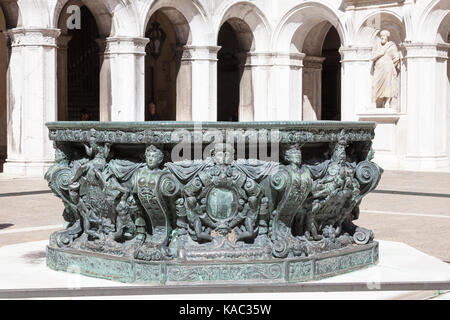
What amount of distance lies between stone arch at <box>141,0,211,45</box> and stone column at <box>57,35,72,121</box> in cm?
340

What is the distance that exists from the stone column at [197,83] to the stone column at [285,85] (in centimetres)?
211

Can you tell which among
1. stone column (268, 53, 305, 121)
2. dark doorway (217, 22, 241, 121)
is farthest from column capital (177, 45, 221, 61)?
dark doorway (217, 22, 241, 121)

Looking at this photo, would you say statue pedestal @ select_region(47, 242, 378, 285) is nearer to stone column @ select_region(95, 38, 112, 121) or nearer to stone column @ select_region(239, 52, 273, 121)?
stone column @ select_region(95, 38, 112, 121)

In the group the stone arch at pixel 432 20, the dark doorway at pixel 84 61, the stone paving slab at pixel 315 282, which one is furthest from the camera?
the dark doorway at pixel 84 61

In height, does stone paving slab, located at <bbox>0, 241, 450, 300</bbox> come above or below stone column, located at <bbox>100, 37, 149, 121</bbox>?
below

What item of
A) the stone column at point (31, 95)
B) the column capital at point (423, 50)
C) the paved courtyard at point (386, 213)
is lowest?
the paved courtyard at point (386, 213)

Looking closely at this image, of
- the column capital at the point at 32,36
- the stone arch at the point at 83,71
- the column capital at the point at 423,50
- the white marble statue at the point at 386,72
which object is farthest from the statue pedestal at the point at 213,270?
the stone arch at the point at 83,71

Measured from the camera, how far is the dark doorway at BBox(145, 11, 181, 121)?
27.7 m

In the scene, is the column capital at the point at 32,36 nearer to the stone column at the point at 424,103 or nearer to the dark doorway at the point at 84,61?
the stone column at the point at 424,103

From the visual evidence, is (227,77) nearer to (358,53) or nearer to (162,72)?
(162,72)

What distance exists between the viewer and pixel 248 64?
75.3ft

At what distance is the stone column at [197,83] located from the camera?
21.3 metres

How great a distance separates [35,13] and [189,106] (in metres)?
5.54

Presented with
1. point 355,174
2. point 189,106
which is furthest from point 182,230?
point 189,106
